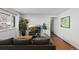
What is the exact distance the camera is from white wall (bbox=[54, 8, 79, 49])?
376 centimetres

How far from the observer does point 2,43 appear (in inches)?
87.6

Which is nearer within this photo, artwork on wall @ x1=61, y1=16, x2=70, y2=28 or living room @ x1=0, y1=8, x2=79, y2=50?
living room @ x1=0, y1=8, x2=79, y2=50

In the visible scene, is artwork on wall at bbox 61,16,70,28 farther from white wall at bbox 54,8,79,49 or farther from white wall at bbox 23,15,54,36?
white wall at bbox 23,15,54,36

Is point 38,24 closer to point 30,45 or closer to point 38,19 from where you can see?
point 38,19

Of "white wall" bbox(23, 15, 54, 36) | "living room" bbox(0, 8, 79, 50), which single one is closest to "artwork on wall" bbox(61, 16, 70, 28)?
"living room" bbox(0, 8, 79, 50)

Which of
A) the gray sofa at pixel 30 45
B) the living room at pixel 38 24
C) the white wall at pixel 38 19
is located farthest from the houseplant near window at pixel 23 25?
the gray sofa at pixel 30 45

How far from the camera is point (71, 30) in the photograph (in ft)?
13.7

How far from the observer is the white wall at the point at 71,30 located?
3.76 meters

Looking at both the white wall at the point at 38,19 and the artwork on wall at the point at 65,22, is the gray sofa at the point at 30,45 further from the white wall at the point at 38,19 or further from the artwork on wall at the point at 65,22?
the artwork on wall at the point at 65,22
